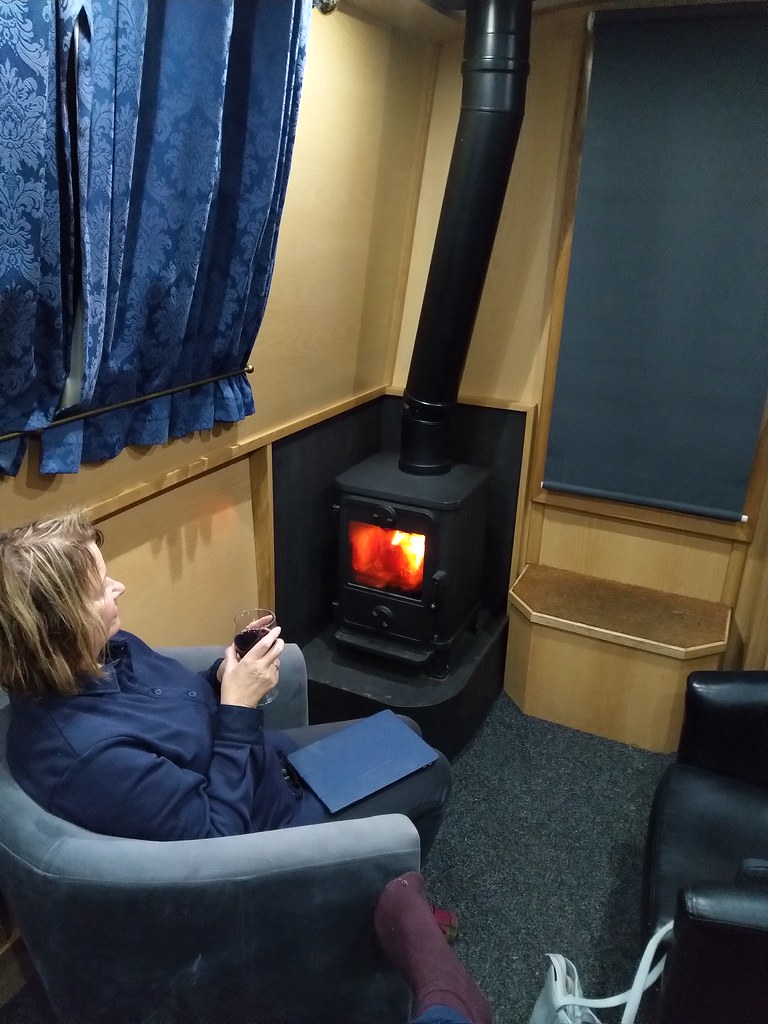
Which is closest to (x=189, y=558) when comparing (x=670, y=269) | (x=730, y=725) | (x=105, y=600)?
(x=105, y=600)

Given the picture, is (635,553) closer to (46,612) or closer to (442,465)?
(442,465)

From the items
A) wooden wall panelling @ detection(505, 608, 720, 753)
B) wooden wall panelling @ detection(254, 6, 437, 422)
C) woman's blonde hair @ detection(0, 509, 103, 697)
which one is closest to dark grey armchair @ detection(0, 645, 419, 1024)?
woman's blonde hair @ detection(0, 509, 103, 697)

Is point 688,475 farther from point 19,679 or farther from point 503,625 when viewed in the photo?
point 19,679

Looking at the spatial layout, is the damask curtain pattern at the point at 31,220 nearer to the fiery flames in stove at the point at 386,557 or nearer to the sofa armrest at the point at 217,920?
the sofa armrest at the point at 217,920

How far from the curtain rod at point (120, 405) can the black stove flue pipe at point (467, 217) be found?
0.59 meters

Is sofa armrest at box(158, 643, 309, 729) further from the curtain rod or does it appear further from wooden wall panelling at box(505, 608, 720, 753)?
wooden wall panelling at box(505, 608, 720, 753)

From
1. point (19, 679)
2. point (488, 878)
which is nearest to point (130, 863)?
point (19, 679)

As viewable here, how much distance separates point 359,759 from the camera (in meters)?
1.56

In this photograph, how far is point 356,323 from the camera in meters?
2.44

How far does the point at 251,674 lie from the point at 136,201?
921 millimetres

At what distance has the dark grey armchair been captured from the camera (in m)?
1.06

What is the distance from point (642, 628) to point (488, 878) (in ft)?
3.07

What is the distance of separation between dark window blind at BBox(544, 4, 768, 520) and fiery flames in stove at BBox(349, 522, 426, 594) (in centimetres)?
68

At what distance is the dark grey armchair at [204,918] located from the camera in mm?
1057
